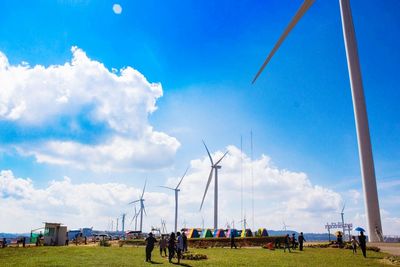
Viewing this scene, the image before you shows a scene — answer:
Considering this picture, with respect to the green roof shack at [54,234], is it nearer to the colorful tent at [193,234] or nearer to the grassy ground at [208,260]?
the grassy ground at [208,260]

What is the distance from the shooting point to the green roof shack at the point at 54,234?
48.9 meters

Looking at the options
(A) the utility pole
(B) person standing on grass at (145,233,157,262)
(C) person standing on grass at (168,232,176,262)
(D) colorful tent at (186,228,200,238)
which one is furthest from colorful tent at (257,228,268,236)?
(B) person standing on grass at (145,233,157,262)

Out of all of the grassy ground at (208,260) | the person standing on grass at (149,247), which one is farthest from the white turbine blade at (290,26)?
the person standing on grass at (149,247)

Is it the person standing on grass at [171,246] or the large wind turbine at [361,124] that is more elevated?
the large wind turbine at [361,124]

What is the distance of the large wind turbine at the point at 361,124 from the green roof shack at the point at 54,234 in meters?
42.0

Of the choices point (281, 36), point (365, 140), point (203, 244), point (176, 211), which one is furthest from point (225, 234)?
point (176, 211)

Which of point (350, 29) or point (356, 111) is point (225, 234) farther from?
point (350, 29)

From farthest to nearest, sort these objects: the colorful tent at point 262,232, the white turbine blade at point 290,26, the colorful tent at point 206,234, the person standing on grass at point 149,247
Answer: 1. the colorful tent at point 206,234
2. the colorful tent at point 262,232
3. the white turbine blade at point 290,26
4. the person standing on grass at point 149,247

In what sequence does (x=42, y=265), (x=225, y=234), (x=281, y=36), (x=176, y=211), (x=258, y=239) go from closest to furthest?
Answer: (x=42, y=265), (x=281, y=36), (x=258, y=239), (x=225, y=234), (x=176, y=211)

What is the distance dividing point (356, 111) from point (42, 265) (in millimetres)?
45076

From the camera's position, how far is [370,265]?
22000 millimetres

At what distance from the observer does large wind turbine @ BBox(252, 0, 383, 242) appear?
149 ft

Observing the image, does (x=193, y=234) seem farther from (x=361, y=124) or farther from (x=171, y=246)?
(x=171, y=246)

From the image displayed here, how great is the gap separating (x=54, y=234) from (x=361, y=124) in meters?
48.1
